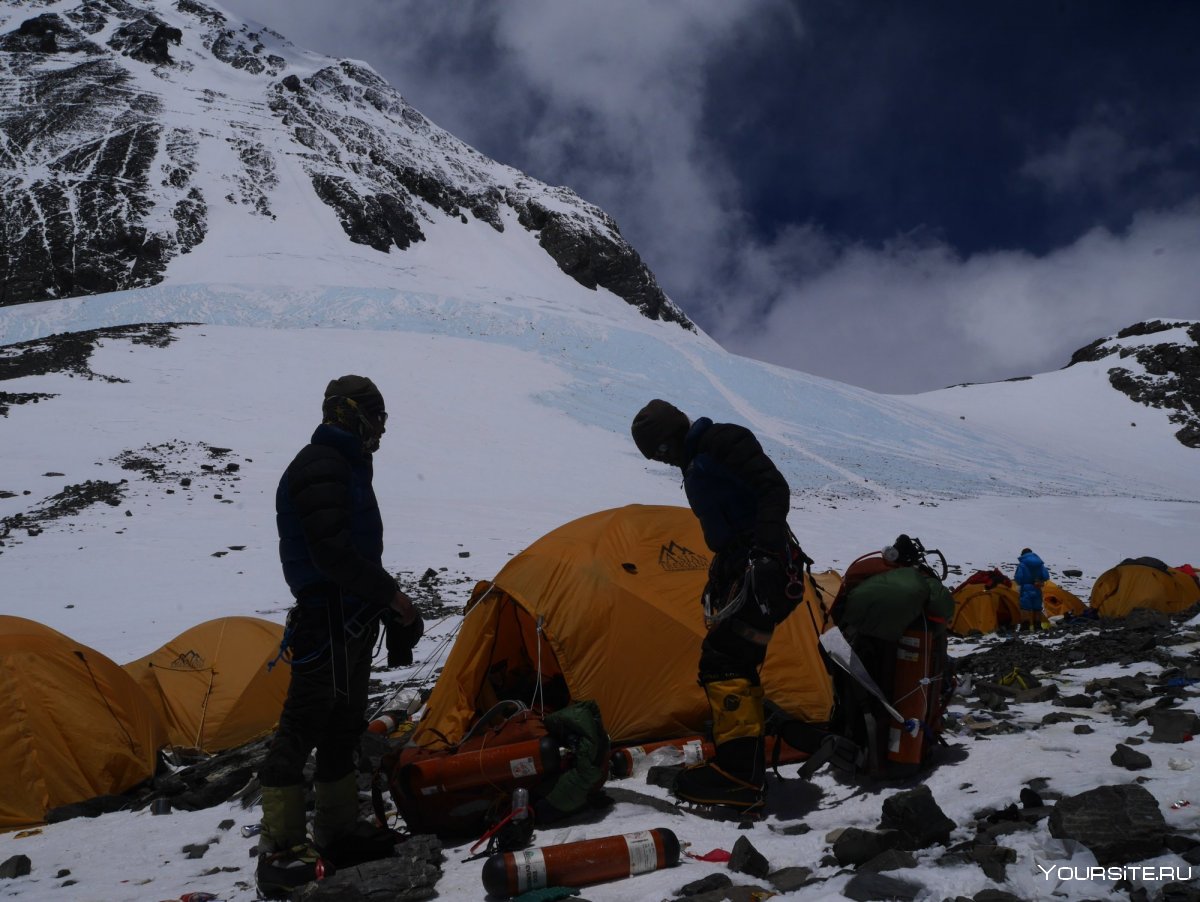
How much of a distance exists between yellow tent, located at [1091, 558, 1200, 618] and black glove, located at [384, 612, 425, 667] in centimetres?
928

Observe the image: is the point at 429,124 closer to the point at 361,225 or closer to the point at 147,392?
the point at 361,225

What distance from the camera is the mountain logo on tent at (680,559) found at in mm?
5766

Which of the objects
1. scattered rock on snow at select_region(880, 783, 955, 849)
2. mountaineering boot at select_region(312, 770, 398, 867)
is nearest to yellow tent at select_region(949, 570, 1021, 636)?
scattered rock on snow at select_region(880, 783, 955, 849)

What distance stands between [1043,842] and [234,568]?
43.1 feet

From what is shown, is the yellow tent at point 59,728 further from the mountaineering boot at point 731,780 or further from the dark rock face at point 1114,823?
the dark rock face at point 1114,823

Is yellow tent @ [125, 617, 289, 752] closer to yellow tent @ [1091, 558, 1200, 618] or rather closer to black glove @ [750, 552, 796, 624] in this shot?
black glove @ [750, 552, 796, 624]

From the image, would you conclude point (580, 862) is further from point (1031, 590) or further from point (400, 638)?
point (1031, 590)

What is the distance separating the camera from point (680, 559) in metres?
5.85

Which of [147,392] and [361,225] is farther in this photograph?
[361,225]

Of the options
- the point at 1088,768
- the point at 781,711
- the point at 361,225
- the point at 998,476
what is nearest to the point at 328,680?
the point at 781,711

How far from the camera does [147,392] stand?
2386cm

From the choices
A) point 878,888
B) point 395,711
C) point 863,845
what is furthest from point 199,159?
point 878,888

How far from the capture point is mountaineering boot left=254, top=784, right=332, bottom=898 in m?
3.45

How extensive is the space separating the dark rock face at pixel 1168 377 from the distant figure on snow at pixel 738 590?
189 ft
